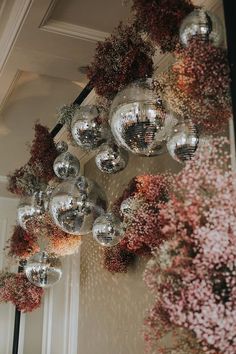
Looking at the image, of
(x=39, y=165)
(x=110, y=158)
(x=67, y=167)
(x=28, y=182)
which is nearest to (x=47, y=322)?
(x=28, y=182)

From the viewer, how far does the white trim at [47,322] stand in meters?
5.40

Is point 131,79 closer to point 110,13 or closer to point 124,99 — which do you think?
point 124,99

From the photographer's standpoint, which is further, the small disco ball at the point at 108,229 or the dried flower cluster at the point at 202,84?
the small disco ball at the point at 108,229

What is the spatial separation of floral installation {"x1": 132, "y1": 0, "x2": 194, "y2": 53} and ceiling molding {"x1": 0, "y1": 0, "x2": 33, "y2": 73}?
1.05 metres

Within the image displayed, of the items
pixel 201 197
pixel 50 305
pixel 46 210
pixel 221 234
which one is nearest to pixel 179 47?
pixel 201 197

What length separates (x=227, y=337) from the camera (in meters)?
1.83

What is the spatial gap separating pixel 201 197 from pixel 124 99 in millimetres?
693

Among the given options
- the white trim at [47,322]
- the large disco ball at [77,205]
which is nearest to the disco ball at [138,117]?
the large disco ball at [77,205]

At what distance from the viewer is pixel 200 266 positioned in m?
1.93

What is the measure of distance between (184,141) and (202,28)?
0.55 m

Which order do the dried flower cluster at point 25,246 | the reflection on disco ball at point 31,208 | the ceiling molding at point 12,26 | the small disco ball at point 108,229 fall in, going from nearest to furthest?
the small disco ball at point 108,229 < the ceiling molding at point 12,26 < the reflection on disco ball at point 31,208 < the dried flower cluster at point 25,246

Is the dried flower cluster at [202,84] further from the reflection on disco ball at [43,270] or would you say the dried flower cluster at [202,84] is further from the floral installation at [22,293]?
the floral installation at [22,293]

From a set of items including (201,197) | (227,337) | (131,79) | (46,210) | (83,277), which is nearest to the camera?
(227,337)

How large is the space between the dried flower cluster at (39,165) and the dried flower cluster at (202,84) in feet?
6.38
